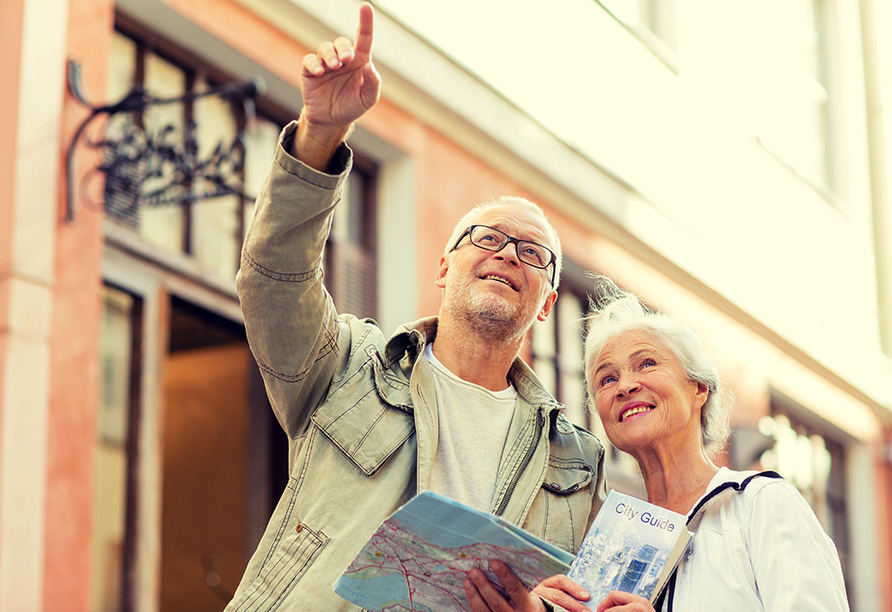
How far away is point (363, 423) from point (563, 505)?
59cm

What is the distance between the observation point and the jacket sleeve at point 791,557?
279 centimetres

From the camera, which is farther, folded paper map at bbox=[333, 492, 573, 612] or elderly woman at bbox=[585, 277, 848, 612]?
elderly woman at bbox=[585, 277, 848, 612]

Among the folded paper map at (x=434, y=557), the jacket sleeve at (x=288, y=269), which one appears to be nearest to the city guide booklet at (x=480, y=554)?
the folded paper map at (x=434, y=557)

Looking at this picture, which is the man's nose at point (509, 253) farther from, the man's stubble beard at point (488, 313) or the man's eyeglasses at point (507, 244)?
the man's stubble beard at point (488, 313)

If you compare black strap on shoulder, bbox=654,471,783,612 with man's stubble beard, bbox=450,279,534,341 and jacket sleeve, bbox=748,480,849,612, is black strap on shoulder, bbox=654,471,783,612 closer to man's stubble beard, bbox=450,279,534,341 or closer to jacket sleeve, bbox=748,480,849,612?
jacket sleeve, bbox=748,480,849,612

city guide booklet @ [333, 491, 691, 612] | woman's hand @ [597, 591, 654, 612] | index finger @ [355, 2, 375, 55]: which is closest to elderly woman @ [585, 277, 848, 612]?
woman's hand @ [597, 591, 654, 612]

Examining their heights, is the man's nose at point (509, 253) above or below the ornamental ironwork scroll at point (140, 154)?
below

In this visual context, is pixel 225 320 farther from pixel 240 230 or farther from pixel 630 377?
pixel 630 377

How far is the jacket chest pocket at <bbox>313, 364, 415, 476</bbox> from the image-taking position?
3.16 metres

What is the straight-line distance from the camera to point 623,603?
9.23 feet

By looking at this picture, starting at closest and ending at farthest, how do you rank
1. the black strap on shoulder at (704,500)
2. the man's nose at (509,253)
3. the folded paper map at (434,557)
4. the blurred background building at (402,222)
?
the folded paper map at (434,557) → the black strap on shoulder at (704,500) → the man's nose at (509,253) → the blurred background building at (402,222)

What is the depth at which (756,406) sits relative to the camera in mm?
13336

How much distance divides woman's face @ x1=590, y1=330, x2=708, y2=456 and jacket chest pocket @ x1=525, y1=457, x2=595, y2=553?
0.16m

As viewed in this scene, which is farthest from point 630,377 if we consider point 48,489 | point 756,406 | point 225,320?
point 756,406
